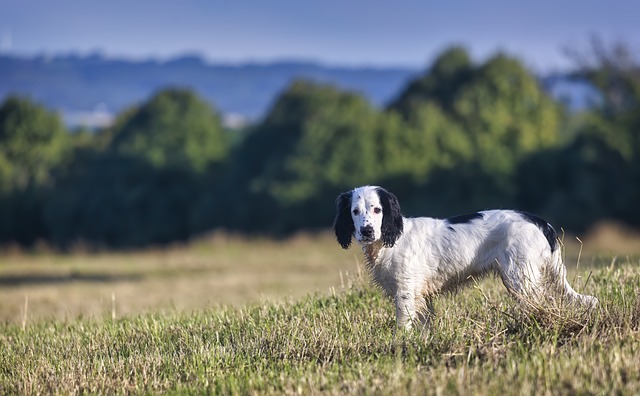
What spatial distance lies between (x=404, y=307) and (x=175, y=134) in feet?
223

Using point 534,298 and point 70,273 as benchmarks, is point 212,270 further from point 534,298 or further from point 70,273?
point 534,298

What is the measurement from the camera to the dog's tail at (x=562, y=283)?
26.8ft

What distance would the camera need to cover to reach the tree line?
51656mm

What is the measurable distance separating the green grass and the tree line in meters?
39.6

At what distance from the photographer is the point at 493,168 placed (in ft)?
177

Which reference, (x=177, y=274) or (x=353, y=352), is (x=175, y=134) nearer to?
(x=177, y=274)

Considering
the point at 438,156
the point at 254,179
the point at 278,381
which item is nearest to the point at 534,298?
the point at 278,381

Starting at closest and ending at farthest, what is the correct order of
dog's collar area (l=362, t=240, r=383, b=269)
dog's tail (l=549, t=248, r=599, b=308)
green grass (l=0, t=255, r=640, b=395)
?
1. green grass (l=0, t=255, r=640, b=395)
2. dog's tail (l=549, t=248, r=599, b=308)
3. dog's collar area (l=362, t=240, r=383, b=269)

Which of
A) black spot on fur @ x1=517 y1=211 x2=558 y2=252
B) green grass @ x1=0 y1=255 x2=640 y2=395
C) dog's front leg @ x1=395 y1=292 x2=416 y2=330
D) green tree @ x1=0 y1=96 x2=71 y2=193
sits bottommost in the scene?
green grass @ x1=0 y1=255 x2=640 y2=395

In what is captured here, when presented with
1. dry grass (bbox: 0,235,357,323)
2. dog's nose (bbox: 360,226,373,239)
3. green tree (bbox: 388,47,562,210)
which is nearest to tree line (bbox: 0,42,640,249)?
green tree (bbox: 388,47,562,210)

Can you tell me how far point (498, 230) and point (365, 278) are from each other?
2.35 metres

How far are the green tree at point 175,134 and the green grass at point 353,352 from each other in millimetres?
64042

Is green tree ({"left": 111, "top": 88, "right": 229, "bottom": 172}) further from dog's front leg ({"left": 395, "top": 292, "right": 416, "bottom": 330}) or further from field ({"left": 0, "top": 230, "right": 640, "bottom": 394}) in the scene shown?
dog's front leg ({"left": 395, "top": 292, "right": 416, "bottom": 330})

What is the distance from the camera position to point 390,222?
8.70 m
